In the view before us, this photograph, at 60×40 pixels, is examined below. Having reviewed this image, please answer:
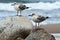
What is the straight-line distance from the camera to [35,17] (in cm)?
412

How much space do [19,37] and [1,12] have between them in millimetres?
5926

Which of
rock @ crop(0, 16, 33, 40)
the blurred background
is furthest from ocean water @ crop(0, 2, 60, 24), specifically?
rock @ crop(0, 16, 33, 40)

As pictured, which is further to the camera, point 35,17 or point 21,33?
point 35,17

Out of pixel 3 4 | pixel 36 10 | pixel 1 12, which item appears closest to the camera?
pixel 1 12

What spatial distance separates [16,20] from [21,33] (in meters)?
0.33

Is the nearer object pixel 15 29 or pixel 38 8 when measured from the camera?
pixel 15 29

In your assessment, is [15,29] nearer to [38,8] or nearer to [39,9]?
[39,9]

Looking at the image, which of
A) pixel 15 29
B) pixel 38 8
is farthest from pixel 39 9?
pixel 15 29

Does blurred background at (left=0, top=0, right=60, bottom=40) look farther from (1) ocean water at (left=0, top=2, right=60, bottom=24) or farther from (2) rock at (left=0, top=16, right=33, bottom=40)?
(2) rock at (left=0, top=16, right=33, bottom=40)

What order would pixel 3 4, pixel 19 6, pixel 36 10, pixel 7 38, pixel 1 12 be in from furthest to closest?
1. pixel 3 4
2. pixel 36 10
3. pixel 1 12
4. pixel 19 6
5. pixel 7 38

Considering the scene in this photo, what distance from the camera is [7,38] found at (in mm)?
3334

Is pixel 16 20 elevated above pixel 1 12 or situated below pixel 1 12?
above

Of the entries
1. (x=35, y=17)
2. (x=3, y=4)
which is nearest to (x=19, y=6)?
(x=35, y=17)

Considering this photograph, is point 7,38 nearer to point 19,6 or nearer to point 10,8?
point 19,6
